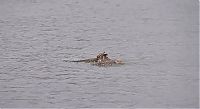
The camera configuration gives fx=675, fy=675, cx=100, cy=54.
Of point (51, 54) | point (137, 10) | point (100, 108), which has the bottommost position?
point (100, 108)

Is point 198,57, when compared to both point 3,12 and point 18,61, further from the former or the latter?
point 3,12

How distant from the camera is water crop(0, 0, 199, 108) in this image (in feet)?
46.4

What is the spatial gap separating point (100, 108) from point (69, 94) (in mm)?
1414

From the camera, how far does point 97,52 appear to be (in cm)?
1934

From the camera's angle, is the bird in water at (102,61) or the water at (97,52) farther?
the bird in water at (102,61)

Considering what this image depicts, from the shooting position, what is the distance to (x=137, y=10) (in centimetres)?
3011

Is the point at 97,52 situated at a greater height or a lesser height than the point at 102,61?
greater

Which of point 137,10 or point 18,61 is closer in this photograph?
point 18,61

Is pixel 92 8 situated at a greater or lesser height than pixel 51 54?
greater

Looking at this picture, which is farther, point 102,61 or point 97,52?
point 97,52

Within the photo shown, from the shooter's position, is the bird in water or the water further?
the bird in water

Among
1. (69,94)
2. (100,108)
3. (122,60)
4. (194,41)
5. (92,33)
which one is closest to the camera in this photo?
(100,108)

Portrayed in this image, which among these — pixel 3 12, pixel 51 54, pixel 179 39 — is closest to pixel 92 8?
pixel 3 12

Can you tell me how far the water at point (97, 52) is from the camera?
557 inches
